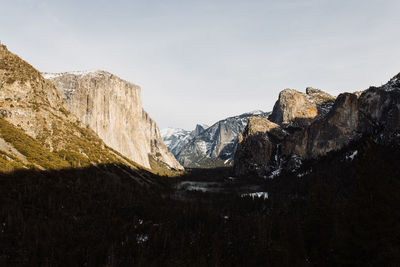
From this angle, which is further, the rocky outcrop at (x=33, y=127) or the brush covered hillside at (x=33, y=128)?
the rocky outcrop at (x=33, y=127)

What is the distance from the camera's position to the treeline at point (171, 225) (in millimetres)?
24641

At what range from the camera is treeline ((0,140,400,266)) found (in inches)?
970

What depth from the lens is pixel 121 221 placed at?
65188mm

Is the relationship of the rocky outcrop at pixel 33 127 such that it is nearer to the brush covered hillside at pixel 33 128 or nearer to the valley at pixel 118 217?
the brush covered hillside at pixel 33 128

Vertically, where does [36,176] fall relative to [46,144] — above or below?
below

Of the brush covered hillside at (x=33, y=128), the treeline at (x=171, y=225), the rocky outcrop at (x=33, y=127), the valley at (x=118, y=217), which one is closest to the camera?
the treeline at (x=171, y=225)

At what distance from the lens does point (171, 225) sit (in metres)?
79.4

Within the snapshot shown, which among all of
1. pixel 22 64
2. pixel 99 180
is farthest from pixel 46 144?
pixel 22 64

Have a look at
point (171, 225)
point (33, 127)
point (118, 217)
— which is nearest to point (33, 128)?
point (33, 127)

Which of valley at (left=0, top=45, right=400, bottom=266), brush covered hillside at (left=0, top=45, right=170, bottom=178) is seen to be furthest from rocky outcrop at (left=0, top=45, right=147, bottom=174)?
valley at (left=0, top=45, right=400, bottom=266)

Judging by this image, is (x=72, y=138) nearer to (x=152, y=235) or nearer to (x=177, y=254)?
(x=152, y=235)

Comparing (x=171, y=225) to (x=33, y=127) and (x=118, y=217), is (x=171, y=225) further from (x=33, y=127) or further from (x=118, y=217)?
(x=33, y=127)

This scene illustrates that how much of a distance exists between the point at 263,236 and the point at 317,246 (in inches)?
1593

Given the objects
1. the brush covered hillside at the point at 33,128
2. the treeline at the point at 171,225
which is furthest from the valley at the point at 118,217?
the brush covered hillside at the point at 33,128
